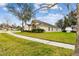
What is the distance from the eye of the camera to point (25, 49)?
220cm

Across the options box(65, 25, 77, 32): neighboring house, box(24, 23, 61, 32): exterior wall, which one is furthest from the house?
box(65, 25, 77, 32): neighboring house

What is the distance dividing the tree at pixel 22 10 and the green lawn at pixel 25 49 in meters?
0.28

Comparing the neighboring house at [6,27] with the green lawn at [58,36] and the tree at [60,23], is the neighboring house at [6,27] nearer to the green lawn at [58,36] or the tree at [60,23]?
the green lawn at [58,36]

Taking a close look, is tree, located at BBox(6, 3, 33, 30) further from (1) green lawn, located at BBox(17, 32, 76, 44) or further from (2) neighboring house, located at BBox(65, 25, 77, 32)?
(2) neighboring house, located at BBox(65, 25, 77, 32)

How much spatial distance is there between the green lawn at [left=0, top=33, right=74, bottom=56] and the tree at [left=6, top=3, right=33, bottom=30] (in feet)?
0.90

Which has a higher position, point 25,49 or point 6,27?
point 6,27

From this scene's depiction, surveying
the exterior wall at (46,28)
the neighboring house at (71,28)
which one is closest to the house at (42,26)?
the exterior wall at (46,28)


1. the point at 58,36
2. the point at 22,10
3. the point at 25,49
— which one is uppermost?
the point at 22,10

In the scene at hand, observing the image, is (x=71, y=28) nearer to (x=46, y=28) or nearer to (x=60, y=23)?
(x=60, y=23)

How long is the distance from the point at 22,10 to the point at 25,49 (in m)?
0.48

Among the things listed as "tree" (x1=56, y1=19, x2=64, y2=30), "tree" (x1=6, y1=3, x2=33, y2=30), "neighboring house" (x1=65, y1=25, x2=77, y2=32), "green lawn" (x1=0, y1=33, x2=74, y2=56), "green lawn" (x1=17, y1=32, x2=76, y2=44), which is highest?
"tree" (x1=6, y1=3, x2=33, y2=30)

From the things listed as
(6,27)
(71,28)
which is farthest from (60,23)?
(6,27)

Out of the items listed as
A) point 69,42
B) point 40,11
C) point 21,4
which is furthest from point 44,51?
point 21,4

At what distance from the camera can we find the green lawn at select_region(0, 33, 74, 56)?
2.18 m
